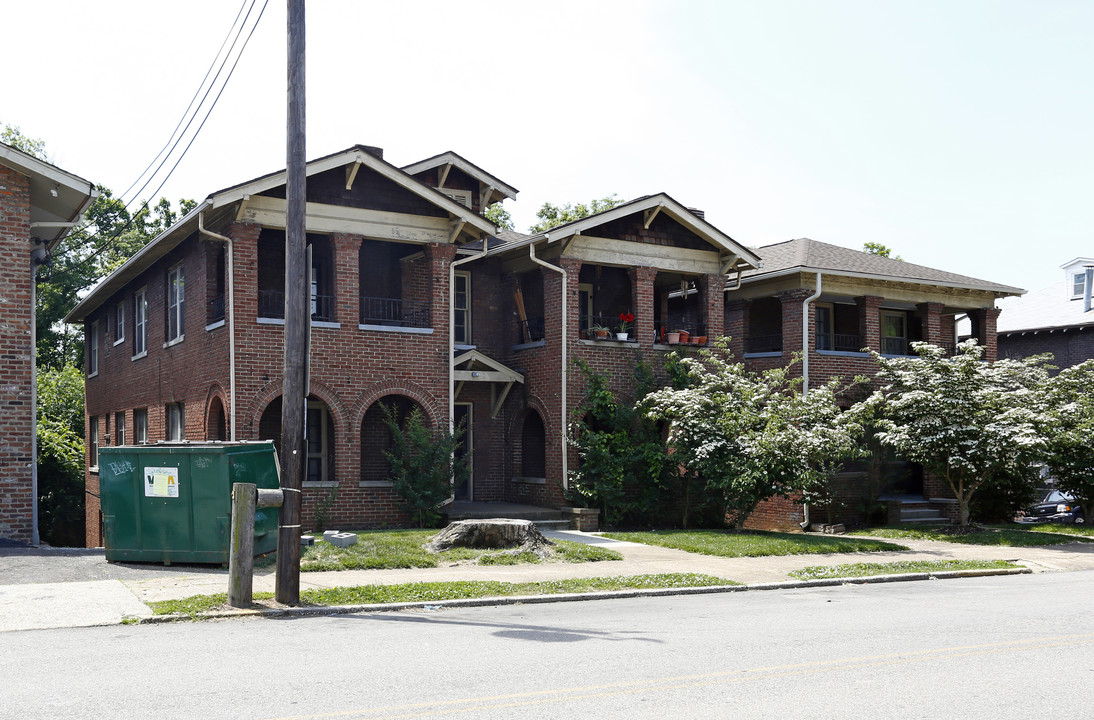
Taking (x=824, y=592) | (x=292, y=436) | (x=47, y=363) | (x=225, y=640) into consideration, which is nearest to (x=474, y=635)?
(x=225, y=640)

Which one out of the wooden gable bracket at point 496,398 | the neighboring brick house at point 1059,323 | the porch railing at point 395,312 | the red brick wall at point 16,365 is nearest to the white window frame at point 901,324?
the neighboring brick house at point 1059,323

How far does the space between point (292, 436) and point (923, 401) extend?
15066 millimetres

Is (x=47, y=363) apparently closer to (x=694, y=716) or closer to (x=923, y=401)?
(x=923, y=401)

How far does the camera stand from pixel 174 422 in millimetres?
22953

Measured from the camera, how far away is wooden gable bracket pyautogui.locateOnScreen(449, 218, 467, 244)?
2038 cm

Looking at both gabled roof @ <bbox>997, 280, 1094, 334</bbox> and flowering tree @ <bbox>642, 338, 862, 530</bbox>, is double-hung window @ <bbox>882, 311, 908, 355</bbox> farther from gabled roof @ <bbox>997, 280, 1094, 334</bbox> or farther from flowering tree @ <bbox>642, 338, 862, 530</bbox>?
flowering tree @ <bbox>642, 338, 862, 530</bbox>

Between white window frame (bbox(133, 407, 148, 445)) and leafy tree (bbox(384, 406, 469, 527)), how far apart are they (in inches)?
341

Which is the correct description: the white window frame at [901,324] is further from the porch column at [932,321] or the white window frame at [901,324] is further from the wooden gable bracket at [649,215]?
the wooden gable bracket at [649,215]

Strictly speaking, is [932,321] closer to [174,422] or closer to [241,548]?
[174,422]

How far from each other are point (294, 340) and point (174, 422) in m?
13.4

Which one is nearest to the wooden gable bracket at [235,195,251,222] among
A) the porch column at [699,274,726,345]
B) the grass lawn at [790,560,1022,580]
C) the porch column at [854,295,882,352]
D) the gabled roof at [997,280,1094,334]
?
the porch column at [699,274,726,345]

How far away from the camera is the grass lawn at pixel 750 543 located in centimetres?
1709

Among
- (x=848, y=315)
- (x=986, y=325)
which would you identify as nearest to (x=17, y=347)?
(x=848, y=315)

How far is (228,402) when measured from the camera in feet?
61.7
